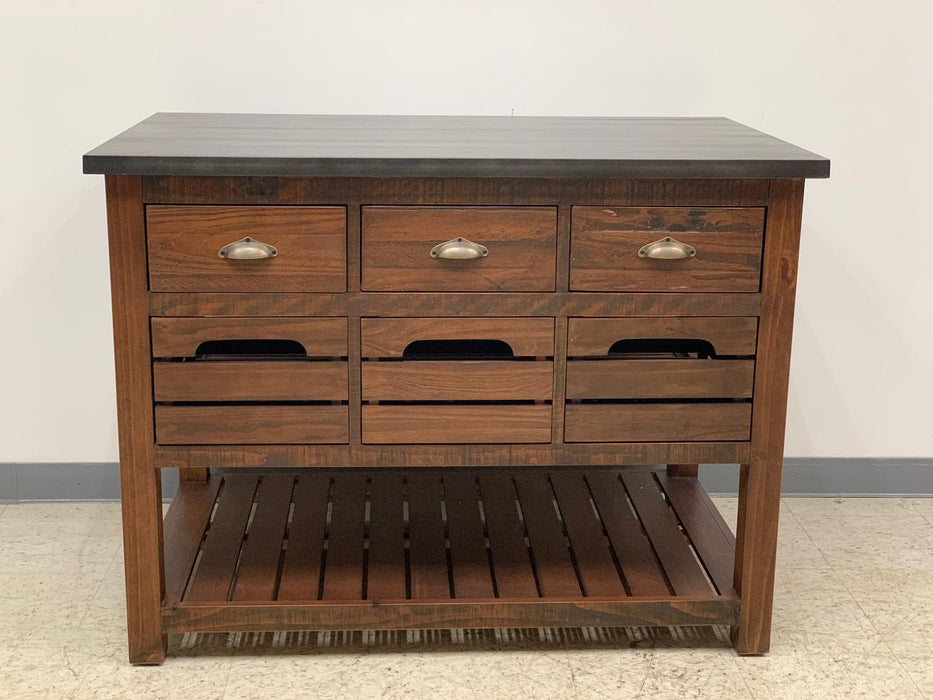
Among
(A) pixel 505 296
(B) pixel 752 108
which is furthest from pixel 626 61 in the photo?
(A) pixel 505 296

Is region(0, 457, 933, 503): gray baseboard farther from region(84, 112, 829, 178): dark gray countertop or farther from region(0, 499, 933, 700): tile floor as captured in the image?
region(84, 112, 829, 178): dark gray countertop

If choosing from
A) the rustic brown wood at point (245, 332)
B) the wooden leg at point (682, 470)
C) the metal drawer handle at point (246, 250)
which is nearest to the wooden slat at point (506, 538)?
the wooden leg at point (682, 470)

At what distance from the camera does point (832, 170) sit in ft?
10.0

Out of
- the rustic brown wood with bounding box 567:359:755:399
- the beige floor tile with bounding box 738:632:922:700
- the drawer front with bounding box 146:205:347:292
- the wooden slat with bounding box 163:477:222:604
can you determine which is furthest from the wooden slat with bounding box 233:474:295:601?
the beige floor tile with bounding box 738:632:922:700

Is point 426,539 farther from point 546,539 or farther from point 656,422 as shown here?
point 656,422

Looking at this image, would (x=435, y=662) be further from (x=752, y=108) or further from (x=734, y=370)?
(x=752, y=108)

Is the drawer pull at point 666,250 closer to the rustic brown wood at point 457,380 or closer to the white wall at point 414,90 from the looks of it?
the rustic brown wood at point 457,380

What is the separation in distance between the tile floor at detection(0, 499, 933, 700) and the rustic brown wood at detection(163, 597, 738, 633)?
0.08 m

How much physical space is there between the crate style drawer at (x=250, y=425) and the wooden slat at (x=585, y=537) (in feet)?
1.97

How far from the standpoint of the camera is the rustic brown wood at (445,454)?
2.29 metres

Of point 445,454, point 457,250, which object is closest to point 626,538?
point 445,454

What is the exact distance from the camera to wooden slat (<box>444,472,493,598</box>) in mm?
2463

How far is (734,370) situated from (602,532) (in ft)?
1.93

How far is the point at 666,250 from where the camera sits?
2.22m
